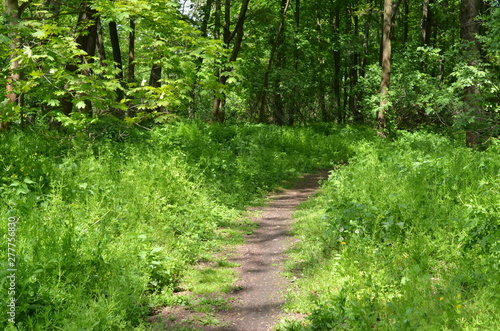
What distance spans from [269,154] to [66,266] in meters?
9.59

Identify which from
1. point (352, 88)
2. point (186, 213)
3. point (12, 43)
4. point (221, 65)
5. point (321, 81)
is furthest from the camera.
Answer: point (321, 81)

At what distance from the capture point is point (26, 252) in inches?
166

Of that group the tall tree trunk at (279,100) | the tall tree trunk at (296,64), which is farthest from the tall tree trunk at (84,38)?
the tall tree trunk at (296,64)

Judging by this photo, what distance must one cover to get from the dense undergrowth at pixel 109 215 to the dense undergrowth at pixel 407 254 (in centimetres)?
178

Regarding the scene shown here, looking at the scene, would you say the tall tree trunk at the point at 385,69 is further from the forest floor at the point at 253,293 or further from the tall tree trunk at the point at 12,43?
the tall tree trunk at the point at 12,43

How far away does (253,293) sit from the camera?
536 cm

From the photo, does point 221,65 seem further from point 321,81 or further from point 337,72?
point 321,81

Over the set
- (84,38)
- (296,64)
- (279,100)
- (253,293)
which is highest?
(296,64)

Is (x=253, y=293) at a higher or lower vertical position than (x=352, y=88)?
lower

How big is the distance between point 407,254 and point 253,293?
198 centimetres

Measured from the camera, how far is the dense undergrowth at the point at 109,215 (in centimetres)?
404

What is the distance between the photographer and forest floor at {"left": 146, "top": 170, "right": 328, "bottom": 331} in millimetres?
4629

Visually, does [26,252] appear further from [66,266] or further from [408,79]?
[408,79]

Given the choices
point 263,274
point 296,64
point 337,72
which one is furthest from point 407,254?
point 337,72
